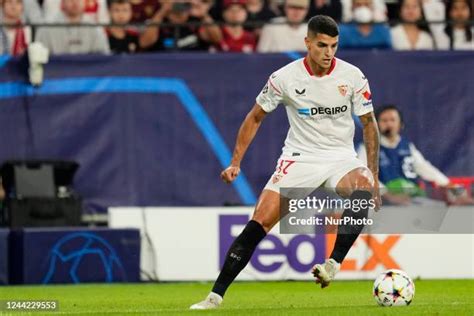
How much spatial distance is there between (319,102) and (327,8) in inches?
284

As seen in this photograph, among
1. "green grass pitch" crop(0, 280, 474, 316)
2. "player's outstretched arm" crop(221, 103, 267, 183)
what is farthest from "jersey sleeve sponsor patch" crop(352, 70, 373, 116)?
"green grass pitch" crop(0, 280, 474, 316)

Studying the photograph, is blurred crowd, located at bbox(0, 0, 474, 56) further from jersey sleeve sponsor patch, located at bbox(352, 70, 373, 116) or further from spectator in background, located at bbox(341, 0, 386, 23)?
jersey sleeve sponsor patch, located at bbox(352, 70, 373, 116)

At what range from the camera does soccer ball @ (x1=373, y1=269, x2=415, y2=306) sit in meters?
10.3

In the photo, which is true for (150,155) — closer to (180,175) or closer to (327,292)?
(180,175)

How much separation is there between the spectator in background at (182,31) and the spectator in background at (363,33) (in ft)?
5.47

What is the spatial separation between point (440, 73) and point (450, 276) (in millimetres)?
3007

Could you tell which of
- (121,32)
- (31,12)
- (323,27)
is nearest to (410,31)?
(121,32)

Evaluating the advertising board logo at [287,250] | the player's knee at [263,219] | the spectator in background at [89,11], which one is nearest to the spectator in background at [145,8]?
the spectator in background at [89,11]

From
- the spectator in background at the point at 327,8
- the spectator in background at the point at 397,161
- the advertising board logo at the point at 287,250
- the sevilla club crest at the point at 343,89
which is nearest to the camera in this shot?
the sevilla club crest at the point at 343,89

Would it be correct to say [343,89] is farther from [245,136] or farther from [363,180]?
[245,136]

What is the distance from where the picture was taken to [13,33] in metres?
17.0

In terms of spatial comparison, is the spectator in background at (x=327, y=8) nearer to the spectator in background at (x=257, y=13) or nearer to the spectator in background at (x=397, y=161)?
the spectator in background at (x=257, y=13)

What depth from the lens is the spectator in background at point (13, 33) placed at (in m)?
17.0

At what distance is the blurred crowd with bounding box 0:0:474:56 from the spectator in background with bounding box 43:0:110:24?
0.5 inches
